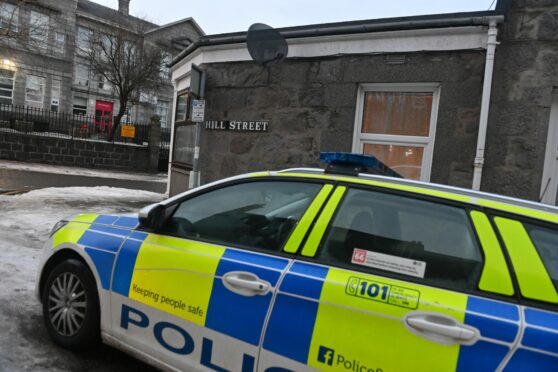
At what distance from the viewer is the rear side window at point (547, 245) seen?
6.26 ft

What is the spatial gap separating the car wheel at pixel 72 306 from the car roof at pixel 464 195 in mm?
1676

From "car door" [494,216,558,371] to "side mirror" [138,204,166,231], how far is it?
76.3 inches

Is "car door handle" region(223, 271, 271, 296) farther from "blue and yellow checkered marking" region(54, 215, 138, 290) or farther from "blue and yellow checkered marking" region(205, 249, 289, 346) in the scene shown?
"blue and yellow checkered marking" region(54, 215, 138, 290)

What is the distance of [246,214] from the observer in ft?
9.11

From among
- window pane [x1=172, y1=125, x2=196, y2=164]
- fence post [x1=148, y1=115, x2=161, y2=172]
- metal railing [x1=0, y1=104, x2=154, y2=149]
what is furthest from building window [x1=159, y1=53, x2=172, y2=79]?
window pane [x1=172, y1=125, x2=196, y2=164]

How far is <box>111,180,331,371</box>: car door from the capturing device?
7.76 ft

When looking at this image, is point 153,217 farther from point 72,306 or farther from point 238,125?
point 238,125

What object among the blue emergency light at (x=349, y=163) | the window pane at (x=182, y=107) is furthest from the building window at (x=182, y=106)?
the blue emergency light at (x=349, y=163)

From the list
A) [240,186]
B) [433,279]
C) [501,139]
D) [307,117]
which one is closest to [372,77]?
[307,117]

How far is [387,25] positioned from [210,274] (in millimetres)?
5176

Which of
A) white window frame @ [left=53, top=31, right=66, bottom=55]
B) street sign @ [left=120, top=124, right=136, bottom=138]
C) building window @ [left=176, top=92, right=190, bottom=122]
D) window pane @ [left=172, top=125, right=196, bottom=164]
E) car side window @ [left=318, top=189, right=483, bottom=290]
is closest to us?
car side window @ [left=318, top=189, right=483, bottom=290]

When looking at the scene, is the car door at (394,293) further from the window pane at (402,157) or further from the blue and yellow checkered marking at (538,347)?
the window pane at (402,157)

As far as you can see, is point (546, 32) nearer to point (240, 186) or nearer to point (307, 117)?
point (307, 117)

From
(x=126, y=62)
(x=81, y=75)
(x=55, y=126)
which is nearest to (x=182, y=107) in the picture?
(x=55, y=126)
